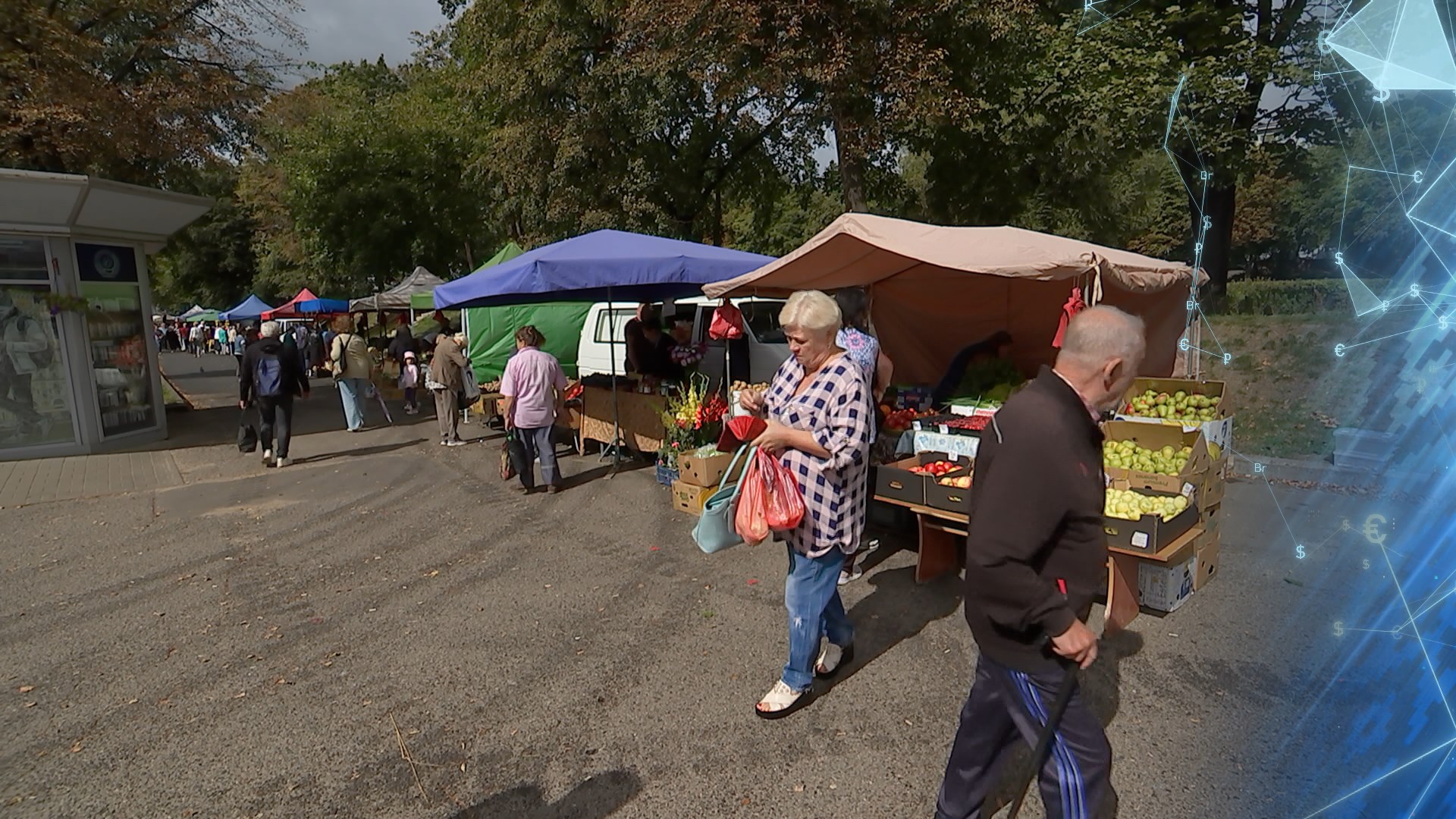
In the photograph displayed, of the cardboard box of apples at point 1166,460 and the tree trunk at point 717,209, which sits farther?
the tree trunk at point 717,209

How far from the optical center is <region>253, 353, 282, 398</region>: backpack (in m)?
9.02

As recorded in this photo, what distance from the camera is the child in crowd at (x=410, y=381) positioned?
14164 mm

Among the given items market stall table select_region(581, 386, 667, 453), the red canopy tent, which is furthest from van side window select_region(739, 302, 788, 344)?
the red canopy tent

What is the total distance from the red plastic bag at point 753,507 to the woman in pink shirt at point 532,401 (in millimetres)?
4756

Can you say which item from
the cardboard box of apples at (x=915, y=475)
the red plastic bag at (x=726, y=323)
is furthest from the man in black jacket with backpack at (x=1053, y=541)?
the red plastic bag at (x=726, y=323)

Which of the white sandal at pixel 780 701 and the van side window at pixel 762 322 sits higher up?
the van side window at pixel 762 322

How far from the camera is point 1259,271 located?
32125 millimetres

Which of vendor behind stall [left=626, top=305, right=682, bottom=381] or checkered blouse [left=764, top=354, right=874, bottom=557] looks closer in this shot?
checkered blouse [left=764, top=354, right=874, bottom=557]

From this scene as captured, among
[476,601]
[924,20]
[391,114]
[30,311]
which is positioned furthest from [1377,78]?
[391,114]

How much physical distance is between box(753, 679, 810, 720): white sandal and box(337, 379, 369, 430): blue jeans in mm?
10628

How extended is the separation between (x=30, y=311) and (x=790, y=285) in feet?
33.8

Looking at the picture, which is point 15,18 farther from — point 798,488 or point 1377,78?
point 1377,78

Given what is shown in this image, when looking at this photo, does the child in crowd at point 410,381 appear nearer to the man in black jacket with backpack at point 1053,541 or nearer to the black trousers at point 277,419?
the black trousers at point 277,419
